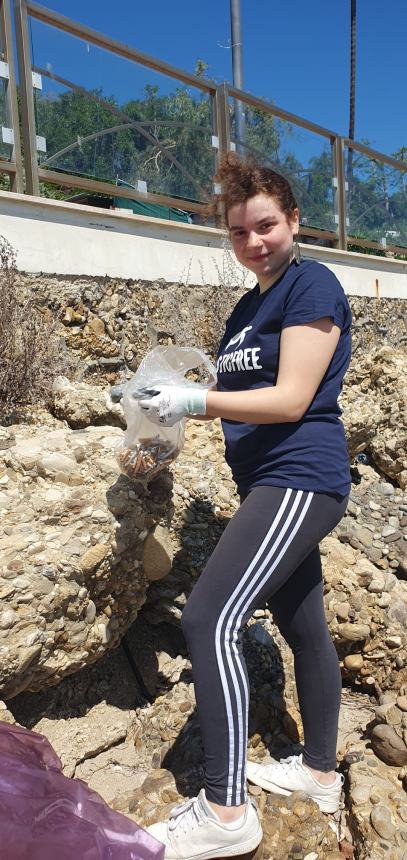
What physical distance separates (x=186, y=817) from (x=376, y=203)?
7.58 m

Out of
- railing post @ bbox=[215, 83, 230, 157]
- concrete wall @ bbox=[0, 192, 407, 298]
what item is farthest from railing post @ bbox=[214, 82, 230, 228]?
concrete wall @ bbox=[0, 192, 407, 298]

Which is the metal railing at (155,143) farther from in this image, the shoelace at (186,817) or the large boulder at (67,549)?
the shoelace at (186,817)

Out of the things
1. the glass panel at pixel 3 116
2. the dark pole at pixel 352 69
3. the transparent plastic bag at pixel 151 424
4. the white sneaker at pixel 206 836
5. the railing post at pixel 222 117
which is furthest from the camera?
the dark pole at pixel 352 69

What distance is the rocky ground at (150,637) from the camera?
196 cm

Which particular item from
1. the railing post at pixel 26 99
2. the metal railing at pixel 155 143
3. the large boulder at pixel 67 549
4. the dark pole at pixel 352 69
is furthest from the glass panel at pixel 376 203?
the dark pole at pixel 352 69

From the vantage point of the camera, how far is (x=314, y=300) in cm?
174

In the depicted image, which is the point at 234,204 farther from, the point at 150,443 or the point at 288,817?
the point at 288,817

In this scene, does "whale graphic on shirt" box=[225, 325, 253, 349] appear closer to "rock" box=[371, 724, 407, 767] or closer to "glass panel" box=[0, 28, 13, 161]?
"rock" box=[371, 724, 407, 767]

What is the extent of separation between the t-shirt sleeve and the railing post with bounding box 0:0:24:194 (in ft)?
9.44

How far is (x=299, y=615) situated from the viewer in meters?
1.97

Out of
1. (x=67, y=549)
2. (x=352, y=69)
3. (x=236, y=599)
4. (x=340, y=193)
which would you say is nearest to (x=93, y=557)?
(x=67, y=549)

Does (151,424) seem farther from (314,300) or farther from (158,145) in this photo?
(158,145)

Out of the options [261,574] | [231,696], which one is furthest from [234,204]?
[231,696]

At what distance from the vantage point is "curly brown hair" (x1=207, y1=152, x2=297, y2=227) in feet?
6.29
